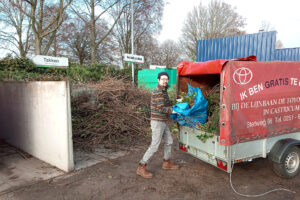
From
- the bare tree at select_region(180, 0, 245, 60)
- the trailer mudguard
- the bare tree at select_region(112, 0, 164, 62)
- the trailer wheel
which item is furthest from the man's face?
the bare tree at select_region(180, 0, 245, 60)

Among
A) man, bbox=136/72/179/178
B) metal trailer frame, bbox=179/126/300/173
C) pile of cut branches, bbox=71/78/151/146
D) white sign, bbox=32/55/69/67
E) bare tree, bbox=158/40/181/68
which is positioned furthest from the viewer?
bare tree, bbox=158/40/181/68

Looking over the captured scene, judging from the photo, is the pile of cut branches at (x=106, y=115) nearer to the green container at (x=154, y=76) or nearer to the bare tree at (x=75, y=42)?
the green container at (x=154, y=76)

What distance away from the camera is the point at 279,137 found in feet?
11.7

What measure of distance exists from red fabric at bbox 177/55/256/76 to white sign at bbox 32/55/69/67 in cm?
717

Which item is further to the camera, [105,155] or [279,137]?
[105,155]

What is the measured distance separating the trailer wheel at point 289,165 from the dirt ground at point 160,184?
14 centimetres

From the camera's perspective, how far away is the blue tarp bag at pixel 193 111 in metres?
3.39

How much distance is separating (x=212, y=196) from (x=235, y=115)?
132 cm

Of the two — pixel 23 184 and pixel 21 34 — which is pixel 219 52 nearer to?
pixel 23 184

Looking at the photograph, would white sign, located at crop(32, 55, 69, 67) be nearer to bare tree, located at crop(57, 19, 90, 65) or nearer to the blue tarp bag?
the blue tarp bag

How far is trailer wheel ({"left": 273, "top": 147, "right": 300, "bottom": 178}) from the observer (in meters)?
3.47

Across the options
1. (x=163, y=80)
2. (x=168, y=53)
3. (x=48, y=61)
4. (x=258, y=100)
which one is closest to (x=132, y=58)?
(x=48, y=61)

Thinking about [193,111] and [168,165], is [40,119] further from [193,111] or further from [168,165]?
[193,111]

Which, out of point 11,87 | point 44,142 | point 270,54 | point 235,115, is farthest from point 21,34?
point 235,115
